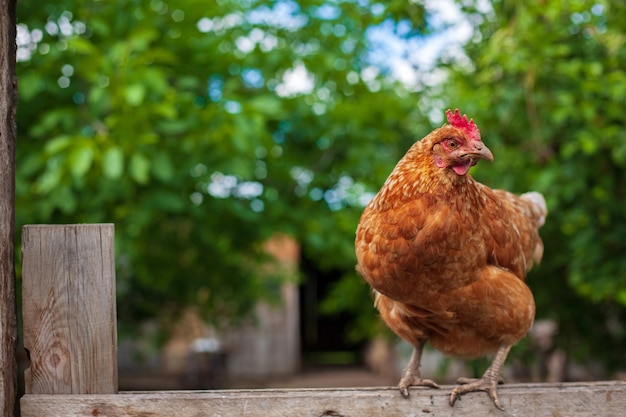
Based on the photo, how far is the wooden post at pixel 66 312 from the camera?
5.69 feet

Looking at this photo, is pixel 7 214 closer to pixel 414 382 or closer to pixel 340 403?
pixel 340 403

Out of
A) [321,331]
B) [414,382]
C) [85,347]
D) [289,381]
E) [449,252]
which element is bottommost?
[289,381]

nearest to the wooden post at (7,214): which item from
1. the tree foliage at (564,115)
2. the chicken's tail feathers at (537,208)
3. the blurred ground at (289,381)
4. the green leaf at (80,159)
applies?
the green leaf at (80,159)

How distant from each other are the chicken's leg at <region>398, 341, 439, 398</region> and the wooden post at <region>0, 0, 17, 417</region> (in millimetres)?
979

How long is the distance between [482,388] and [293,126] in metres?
3.11

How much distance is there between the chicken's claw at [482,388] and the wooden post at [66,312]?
0.89 m

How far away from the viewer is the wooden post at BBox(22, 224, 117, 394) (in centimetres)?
174

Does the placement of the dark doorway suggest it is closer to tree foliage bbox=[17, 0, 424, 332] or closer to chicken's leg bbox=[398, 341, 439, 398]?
tree foliage bbox=[17, 0, 424, 332]

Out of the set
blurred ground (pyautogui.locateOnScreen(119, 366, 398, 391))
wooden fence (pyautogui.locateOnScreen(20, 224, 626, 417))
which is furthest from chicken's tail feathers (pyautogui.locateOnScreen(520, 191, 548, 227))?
blurred ground (pyautogui.locateOnScreen(119, 366, 398, 391))

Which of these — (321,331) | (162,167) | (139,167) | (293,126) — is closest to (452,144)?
(139,167)

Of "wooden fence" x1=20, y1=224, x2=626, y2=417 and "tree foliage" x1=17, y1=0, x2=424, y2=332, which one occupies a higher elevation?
"tree foliage" x1=17, y1=0, x2=424, y2=332

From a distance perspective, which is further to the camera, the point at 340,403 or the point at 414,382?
the point at 414,382

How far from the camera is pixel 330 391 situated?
1.80 metres

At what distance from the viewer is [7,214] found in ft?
5.39
